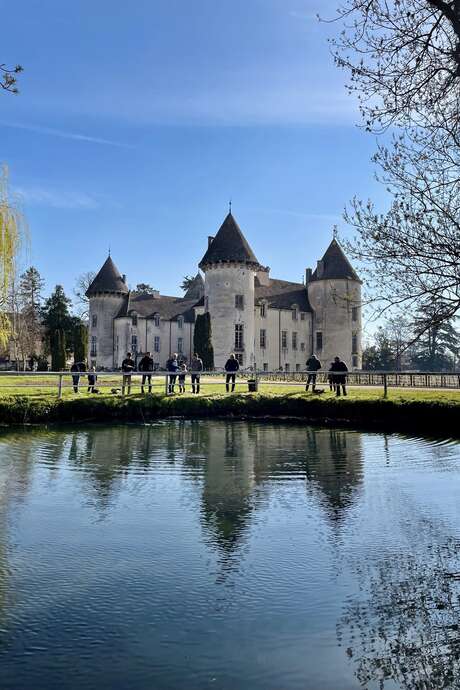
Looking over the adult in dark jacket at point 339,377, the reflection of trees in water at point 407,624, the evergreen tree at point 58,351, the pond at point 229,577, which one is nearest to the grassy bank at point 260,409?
the adult in dark jacket at point 339,377

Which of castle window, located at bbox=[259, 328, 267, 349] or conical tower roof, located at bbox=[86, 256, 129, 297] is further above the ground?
conical tower roof, located at bbox=[86, 256, 129, 297]

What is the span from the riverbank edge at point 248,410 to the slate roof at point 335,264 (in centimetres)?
4184

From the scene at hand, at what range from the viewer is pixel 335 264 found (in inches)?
2399

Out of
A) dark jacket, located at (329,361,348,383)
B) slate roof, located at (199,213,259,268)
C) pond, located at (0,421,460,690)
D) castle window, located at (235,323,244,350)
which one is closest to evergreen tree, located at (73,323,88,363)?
slate roof, located at (199,213,259,268)

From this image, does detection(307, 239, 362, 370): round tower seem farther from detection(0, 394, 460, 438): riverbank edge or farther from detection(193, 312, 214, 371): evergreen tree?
detection(0, 394, 460, 438): riverbank edge

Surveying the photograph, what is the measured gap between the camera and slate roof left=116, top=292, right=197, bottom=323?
66375mm

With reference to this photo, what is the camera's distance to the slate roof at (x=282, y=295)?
64812 millimetres

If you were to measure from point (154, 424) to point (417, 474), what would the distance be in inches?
377

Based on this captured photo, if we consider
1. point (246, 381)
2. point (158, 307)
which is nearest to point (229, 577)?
point (246, 381)

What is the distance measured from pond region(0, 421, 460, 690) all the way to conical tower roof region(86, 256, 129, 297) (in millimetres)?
56514

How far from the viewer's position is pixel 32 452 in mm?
12414

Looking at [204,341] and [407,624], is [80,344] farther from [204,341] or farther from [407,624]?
[407,624]

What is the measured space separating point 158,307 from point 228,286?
15.5 meters

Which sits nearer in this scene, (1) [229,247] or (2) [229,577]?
(2) [229,577]
